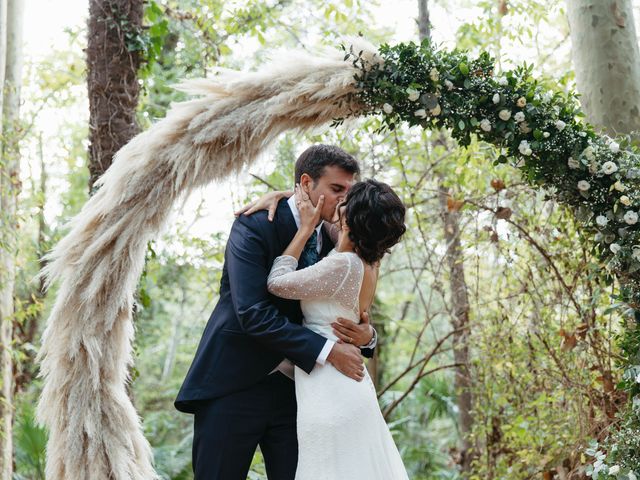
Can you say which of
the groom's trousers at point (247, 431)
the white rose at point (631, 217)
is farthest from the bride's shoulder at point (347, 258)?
the white rose at point (631, 217)

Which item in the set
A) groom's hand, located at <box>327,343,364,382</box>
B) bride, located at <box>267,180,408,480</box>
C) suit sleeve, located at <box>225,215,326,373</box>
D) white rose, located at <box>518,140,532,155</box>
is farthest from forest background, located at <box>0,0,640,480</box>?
groom's hand, located at <box>327,343,364,382</box>

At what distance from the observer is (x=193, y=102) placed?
342cm

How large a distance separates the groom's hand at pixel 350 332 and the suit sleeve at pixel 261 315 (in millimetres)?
93

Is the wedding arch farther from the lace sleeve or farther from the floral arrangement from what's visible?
the lace sleeve

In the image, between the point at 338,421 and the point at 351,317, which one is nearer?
the point at 338,421

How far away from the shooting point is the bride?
2.74 metres

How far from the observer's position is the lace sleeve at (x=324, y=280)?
2785mm

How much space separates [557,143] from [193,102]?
64.8 inches

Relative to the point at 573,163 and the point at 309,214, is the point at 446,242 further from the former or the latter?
the point at 309,214

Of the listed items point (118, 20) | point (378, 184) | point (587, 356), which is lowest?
point (587, 356)

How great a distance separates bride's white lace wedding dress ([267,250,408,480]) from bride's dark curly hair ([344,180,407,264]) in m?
0.07

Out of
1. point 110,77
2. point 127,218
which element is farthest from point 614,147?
point 110,77

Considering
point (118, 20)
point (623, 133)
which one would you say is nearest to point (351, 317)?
point (623, 133)

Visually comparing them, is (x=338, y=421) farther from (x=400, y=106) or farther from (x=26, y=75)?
(x=26, y=75)
